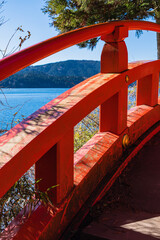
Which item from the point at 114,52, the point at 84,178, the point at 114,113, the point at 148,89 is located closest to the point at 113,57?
the point at 114,52

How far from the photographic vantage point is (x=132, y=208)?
1816mm

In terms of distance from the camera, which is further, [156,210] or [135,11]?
[135,11]

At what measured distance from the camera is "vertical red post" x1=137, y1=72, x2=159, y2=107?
2.83m

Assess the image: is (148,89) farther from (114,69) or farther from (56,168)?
(56,168)

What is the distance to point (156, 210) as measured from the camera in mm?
1802

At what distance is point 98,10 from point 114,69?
6891mm

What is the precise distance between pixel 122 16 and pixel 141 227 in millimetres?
8182

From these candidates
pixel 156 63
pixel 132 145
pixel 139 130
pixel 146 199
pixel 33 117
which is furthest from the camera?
pixel 156 63

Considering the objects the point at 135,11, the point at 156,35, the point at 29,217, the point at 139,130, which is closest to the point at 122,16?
the point at 135,11

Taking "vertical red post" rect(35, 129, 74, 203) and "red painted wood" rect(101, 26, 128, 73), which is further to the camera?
"red painted wood" rect(101, 26, 128, 73)

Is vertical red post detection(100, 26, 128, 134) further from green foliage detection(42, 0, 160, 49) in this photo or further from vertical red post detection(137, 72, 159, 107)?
green foliage detection(42, 0, 160, 49)

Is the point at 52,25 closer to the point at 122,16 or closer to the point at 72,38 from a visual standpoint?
the point at 122,16

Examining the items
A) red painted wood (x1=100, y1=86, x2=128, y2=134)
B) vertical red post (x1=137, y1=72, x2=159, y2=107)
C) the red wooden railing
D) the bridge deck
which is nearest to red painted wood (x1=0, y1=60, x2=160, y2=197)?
the red wooden railing

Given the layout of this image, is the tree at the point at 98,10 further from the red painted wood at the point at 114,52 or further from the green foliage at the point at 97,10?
the red painted wood at the point at 114,52
